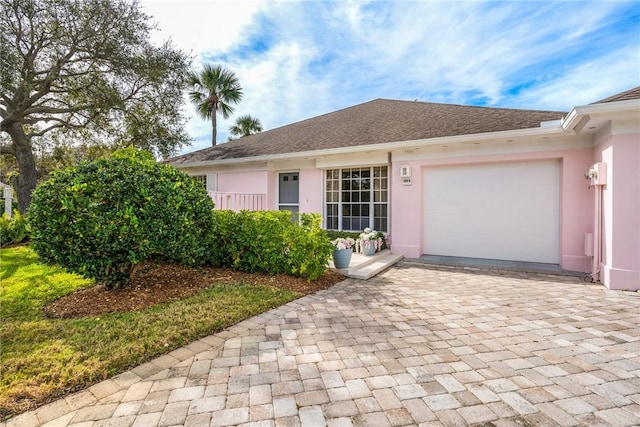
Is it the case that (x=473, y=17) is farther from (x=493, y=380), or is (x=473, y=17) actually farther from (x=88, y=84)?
(x=88, y=84)

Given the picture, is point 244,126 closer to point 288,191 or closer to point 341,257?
point 288,191

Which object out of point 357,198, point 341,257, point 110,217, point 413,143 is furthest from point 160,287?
point 413,143

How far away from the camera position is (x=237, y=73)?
65.7 ft

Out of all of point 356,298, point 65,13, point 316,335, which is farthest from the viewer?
point 65,13

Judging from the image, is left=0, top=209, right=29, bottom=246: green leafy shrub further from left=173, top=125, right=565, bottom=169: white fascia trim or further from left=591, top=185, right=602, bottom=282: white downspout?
left=591, top=185, right=602, bottom=282: white downspout

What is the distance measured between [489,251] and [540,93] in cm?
659

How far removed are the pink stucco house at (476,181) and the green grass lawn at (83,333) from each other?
15.5ft

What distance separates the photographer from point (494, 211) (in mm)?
7340

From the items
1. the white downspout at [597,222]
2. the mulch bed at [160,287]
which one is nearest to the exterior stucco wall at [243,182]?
the mulch bed at [160,287]

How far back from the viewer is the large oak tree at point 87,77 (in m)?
9.26

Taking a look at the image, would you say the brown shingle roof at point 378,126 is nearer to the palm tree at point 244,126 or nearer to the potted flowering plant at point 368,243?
the potted flowering plant at point 368,243

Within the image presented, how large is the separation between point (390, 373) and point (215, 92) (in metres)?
21.2

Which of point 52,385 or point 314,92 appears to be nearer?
point 52,385

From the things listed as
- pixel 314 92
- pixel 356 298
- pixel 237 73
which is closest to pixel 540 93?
pixel 314 92
